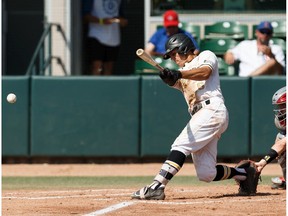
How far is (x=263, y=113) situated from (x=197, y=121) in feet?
16.6

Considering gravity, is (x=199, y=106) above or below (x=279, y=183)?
above

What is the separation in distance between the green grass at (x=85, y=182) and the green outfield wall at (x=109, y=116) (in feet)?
4.62

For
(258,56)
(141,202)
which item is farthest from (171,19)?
(141,202)

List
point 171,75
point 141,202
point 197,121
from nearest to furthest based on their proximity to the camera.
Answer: point 171,75 → point 141,202 → point 197,121

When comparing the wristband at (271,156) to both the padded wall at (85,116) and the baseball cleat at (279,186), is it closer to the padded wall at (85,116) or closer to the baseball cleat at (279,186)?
the baseball cleat at (279,186)

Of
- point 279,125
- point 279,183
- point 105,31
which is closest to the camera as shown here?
point 279,125

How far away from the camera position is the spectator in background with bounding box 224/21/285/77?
13.5m

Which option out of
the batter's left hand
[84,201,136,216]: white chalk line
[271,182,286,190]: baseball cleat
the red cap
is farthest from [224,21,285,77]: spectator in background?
[84,201,136,216]: white chalk line

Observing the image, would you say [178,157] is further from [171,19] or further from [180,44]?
[171,19]

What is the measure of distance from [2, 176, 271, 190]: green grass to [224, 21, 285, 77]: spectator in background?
248 centimetres

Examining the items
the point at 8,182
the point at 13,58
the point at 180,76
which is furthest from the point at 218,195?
the point at 13,58

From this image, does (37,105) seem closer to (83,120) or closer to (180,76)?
(83,120)

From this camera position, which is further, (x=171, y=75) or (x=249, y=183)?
(x=249, y=183)

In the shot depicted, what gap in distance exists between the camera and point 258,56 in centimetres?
1363
